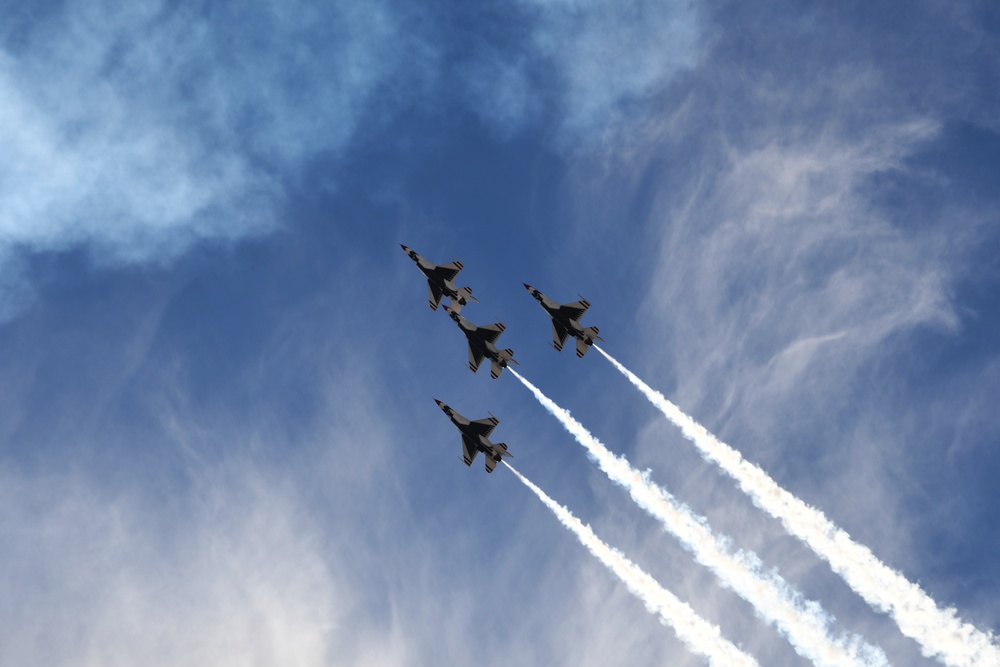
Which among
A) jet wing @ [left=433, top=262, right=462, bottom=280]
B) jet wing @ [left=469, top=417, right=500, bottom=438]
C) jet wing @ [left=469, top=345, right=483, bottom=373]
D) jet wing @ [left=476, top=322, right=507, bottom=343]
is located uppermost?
jet wing @ [left=433, top=262, right=462, bottom=280]

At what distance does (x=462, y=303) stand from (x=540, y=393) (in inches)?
814

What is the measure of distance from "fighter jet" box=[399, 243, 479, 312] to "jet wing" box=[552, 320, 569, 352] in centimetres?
1508

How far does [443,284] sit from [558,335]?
71.1ft

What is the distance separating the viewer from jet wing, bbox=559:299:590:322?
138 meters

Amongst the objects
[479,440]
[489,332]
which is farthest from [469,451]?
[489,332]

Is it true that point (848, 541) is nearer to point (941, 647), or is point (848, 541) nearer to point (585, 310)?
point (941, 647)

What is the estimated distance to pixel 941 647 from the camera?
363ft

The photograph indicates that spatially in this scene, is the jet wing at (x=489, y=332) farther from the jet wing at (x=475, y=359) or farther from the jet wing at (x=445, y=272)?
the jet wing at (x=445, y=272)

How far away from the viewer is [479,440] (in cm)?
13625

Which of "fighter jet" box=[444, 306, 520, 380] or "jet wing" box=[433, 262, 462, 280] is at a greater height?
"jet wing" box=[433, 262, 462, 280]

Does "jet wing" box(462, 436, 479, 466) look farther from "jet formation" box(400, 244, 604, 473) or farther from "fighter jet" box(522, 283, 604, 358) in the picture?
"fighter jet" box(522, 283, 604, 358)

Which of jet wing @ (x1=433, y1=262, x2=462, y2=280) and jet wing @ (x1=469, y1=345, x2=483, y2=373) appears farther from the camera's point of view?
jet wing @ (x1=433, y1=262, x2=462, y2=280)

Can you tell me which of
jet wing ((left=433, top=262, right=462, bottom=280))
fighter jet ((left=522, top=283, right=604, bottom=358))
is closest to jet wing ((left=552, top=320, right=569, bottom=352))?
fighter jet ((left=522, top=283, right=604, bottom=358))

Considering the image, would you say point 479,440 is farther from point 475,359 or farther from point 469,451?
point 475,359
